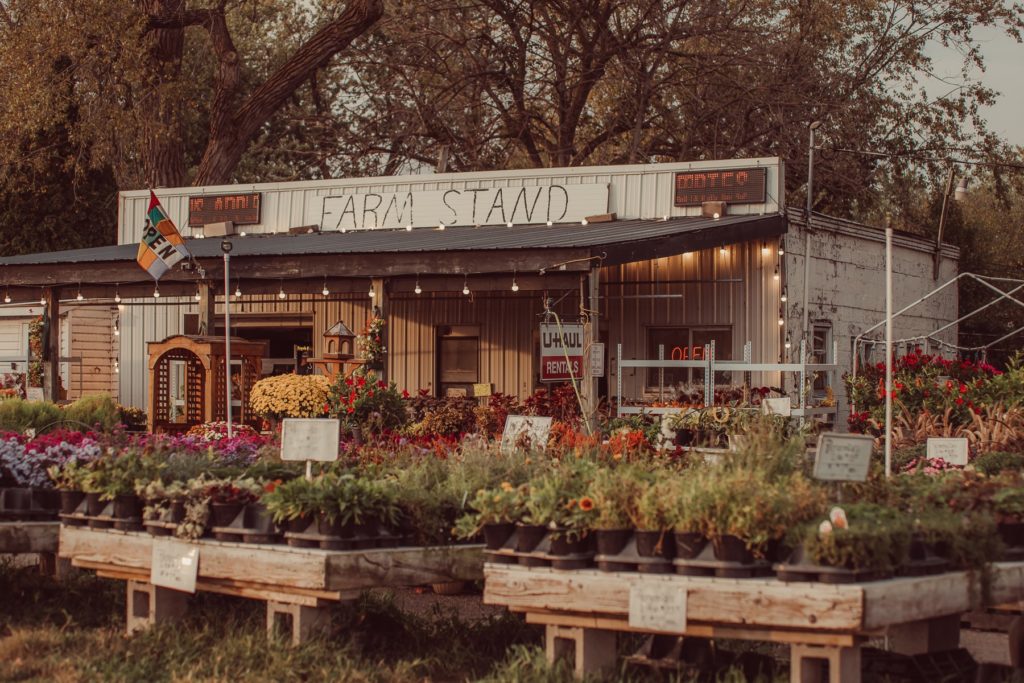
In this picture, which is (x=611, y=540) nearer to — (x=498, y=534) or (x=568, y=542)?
(x=568, y=542)

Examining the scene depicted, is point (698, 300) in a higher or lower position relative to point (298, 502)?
higher

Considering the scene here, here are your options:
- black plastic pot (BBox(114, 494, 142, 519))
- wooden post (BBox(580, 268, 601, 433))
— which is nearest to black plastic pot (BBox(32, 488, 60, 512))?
black plastic pot (BBox(114, 494, 142, 519))

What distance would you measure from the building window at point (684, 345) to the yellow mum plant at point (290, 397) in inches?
240

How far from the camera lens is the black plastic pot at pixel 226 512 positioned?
→ 719 cm

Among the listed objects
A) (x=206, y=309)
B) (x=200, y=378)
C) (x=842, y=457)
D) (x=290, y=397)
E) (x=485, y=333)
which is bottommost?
(x=842, y=457)

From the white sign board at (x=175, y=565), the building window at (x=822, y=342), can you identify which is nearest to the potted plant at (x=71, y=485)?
the white sign board at (x=175, y=565)

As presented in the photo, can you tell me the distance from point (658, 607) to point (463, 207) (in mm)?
14359

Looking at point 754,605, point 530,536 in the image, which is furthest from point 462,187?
point 754,605

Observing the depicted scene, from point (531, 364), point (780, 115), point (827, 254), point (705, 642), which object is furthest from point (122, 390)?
point (705, 642)

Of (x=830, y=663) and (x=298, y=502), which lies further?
(x=298, y=502)

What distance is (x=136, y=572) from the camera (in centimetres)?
758

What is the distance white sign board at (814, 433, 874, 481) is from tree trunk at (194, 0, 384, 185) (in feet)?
69.3

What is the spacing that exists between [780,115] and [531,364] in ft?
32.3

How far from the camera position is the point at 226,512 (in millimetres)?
7203
